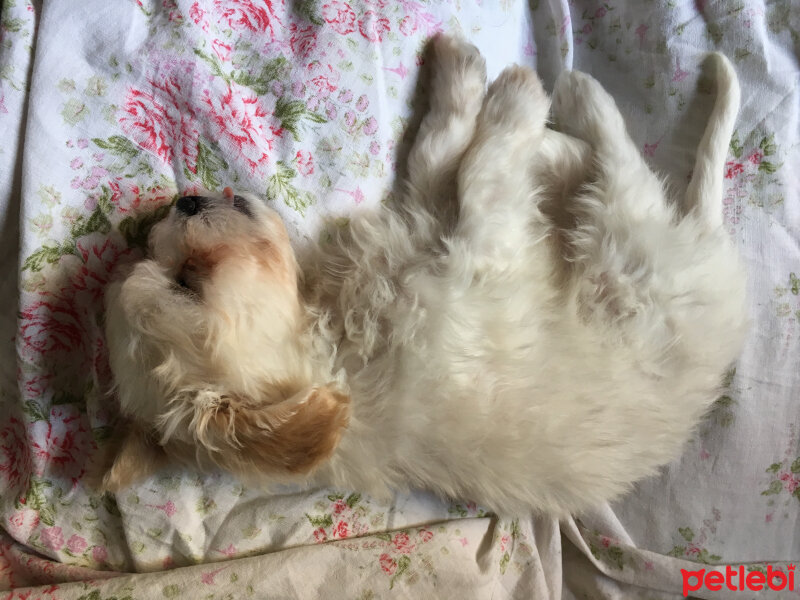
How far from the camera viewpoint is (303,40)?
1521mm

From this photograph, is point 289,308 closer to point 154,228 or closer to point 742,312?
point 154,228

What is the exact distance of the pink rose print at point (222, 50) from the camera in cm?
147

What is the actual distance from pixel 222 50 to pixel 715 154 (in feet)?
4.28

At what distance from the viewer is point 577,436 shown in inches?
55.9

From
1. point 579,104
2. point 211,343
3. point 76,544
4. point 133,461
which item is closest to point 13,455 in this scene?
point 76,544

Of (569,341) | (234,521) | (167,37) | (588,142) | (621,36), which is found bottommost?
(234,521)

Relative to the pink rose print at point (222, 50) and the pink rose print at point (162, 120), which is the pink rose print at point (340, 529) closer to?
the pink rose print at point (162, 120)

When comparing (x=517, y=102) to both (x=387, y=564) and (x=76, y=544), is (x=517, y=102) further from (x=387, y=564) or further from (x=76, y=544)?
(x=76, y=544)

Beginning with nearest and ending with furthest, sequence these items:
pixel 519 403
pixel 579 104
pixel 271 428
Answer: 1. pixel 271 428
2. pixel 519 403
3. pixel 579 104

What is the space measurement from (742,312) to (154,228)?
1.45 m

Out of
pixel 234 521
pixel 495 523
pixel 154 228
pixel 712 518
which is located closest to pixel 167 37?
pixel 154 228

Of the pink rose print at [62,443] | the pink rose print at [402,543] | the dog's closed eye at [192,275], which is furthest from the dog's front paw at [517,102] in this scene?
the pink rose print at [62,443]

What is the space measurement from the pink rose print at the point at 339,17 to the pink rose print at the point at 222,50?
256 millimetres

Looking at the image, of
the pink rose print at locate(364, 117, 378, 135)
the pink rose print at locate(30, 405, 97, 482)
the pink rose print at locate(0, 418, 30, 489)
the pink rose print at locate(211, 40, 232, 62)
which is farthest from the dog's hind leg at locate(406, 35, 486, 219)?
the pink rose print at locate(0, 418, 30, 489)
